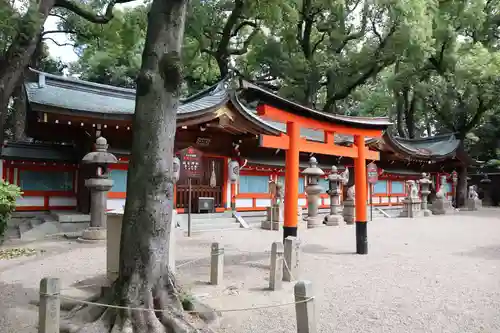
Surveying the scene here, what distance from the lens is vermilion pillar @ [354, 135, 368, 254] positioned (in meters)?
9.54

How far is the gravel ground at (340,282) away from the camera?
489cm

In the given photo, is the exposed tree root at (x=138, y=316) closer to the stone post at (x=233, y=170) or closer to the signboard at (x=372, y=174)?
the stone post at (x=233, y=170)

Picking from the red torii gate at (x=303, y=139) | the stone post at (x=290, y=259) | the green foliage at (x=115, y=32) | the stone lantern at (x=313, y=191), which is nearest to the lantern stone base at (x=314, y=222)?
the stone lantern at (x=313, y=191)

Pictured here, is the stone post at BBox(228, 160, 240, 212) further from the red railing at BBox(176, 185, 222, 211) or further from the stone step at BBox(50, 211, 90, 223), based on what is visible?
the stone step at BBox(50, 211, 90, 223)

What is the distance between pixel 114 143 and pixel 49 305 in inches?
411

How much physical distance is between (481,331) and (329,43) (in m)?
23.3

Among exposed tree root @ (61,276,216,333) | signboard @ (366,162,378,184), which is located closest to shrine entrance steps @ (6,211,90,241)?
exposed tree root @ (61,276,216,333)

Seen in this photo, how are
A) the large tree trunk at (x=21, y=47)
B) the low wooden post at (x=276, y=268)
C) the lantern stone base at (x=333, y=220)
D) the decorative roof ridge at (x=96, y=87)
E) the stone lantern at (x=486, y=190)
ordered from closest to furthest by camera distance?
the low wooden post at (x=276, y=268) → the large tree trunk at (x=21, y=47) → the decorative roof ridge at (x=96, y=87) → the lantern stone base at (x=333, y=220) → the stone lantern at (x=486, y=190)

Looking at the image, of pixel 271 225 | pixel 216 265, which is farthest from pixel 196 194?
pixel 216 265

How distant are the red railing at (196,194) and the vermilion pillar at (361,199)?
7558mm

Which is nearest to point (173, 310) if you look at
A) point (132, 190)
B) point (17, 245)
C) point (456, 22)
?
point (132, 190)

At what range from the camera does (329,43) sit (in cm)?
2558

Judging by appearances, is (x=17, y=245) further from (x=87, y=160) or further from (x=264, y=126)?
(x=264, y=126)

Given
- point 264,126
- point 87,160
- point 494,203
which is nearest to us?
point 87,160
